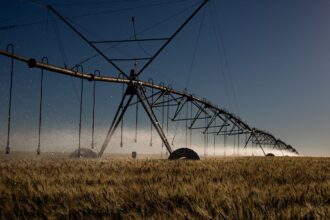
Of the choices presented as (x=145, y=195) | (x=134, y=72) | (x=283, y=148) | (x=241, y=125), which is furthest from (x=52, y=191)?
(x=283, y=148)

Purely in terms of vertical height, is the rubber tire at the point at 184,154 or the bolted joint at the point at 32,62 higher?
the bolted joint at the point at 32,62

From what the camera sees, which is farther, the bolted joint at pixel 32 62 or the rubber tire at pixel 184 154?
the rubber tire at pixel 184 154

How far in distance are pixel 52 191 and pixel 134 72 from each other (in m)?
26.0

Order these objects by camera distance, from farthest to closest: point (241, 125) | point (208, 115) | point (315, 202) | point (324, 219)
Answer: point (241, 125) < point (208, 115) < point (315, 202) < point (324, 219)

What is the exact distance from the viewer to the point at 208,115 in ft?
154

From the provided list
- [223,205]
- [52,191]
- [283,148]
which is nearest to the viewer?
[223,205]

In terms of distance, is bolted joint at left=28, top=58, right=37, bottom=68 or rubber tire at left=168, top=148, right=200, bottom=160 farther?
rubber tire at left=168, top=148, right=200, bottom=160

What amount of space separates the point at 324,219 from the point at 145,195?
250cm

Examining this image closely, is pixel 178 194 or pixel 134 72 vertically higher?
pixel 134 72

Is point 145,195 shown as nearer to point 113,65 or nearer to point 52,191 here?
point 52,191

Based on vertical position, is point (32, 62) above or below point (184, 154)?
above

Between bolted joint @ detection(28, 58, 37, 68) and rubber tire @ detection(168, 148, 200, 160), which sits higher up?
bolted joint @ detection(28, 58, 37, 68)

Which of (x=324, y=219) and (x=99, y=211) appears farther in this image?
(x=99, y=211)

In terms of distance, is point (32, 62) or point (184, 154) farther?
point (184, 154)
